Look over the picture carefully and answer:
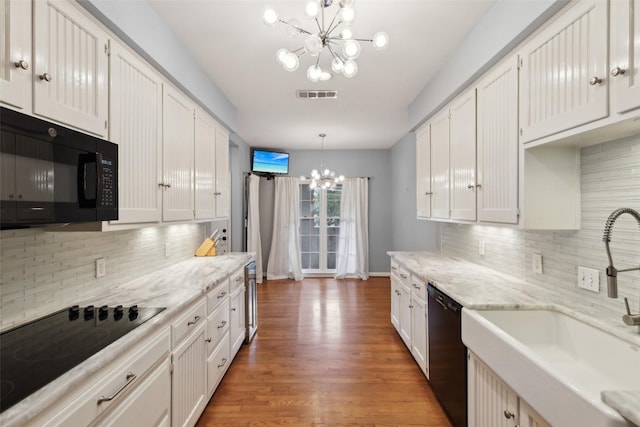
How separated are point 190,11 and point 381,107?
2.37 meters

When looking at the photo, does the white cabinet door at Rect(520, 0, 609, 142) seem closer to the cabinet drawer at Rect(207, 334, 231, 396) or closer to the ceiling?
the ceiling

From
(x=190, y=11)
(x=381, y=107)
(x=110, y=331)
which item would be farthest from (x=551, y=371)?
(x=381, y=107)

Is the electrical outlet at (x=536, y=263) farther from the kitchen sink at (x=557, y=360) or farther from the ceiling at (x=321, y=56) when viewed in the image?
the ceiling at (x=321, y=56)

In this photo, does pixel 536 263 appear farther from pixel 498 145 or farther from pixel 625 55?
pixel 625 55

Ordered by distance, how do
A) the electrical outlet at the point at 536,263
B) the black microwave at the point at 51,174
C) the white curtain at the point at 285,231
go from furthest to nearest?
the white curtain at the point at 285,231
the electrical outlet at the point at 536,263
the black microwave at the point at 51,174

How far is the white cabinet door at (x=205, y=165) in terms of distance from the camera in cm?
261

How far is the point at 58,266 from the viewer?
4.97 feet

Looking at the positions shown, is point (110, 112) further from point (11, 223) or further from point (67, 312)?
point (67, 312)

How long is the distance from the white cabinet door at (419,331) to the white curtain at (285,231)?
11.5ft

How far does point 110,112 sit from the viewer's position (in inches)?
60.0

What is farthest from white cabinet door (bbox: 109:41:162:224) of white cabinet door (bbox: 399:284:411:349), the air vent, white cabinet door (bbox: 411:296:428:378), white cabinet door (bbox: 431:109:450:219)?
white cabinet door (bbox: 431:109:450:219)

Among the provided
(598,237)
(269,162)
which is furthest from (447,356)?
(269,162)

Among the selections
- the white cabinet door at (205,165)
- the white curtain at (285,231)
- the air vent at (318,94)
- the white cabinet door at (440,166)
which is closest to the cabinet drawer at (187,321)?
the white cabinet door at (205,165)

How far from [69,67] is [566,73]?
234cm
